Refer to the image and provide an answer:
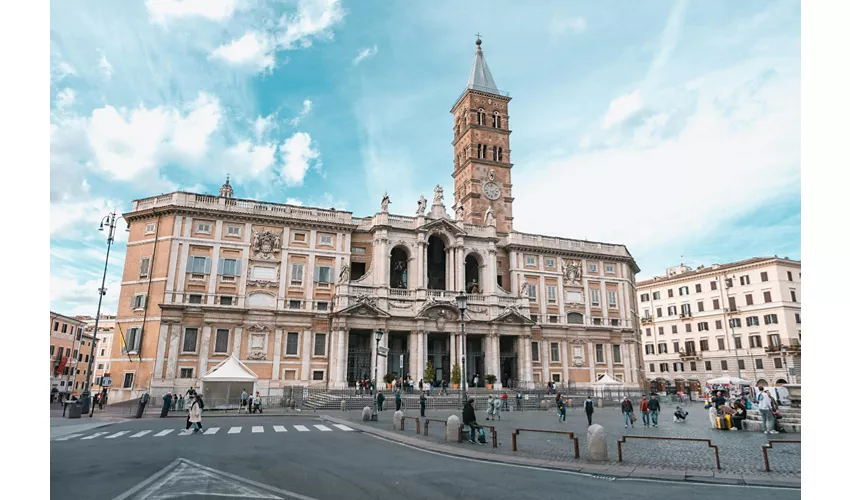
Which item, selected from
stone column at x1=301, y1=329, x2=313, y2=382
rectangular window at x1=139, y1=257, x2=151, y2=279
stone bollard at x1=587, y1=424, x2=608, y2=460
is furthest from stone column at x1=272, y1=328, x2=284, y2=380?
stone bollard at x1=587, y1=424, x2=608, y2=460

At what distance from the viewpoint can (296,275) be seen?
4359 cm

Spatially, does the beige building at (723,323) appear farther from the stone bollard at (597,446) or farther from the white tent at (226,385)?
the stone bollard at (597,446)

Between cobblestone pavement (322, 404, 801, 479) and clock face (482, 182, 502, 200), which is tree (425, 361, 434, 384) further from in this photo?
clock face (482, 182, 502, 200)

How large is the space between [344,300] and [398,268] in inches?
329

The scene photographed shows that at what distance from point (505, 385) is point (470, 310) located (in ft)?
26.4

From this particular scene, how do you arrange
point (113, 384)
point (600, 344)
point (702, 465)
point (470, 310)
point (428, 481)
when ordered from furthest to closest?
point (600, 344) → point (470, 310) → point (113, 384) → point (702, 465) → point (428, 481)

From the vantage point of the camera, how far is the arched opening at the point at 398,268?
158 ft

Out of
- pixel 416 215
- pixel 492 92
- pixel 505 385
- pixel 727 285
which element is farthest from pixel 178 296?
pixel 727 285

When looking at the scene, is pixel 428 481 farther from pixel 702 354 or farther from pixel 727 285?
pixel 702 354

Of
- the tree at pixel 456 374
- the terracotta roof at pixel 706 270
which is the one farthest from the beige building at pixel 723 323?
the tree at pixel 456 374

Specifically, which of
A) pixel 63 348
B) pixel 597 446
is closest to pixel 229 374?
pixel 597 446

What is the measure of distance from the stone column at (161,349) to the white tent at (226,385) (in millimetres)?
8143

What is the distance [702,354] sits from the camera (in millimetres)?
63625

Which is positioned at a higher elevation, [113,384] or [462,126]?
[462,126]
